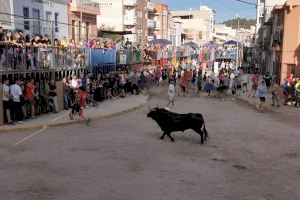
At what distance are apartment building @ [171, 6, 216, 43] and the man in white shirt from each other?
8805 cm

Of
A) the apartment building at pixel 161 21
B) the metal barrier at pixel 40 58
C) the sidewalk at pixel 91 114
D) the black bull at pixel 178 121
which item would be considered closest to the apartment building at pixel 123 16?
the apartment building at pixel 161 21

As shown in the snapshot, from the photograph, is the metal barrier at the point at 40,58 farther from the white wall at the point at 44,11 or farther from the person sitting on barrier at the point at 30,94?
the white wall at the point at 44,11

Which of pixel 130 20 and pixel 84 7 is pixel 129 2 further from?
pixel 84 7

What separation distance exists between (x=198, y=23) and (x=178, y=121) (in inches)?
4321

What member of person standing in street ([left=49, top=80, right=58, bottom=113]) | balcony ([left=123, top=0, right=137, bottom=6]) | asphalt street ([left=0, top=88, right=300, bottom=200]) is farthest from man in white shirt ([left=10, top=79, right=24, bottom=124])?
balcony ([left=123, top=0, right=137, bottom=6])

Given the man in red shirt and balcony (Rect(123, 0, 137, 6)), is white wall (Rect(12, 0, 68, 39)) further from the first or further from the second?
balcony (Rect(123, 0, 137, 6))

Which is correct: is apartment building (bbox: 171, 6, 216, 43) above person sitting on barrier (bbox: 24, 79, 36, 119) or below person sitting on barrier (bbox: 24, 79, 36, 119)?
above

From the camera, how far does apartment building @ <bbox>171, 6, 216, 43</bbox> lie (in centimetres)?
11138

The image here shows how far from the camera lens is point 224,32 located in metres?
163

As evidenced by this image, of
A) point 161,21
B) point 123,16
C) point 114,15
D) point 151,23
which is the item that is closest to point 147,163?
point 114,15

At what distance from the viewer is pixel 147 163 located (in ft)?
37.2

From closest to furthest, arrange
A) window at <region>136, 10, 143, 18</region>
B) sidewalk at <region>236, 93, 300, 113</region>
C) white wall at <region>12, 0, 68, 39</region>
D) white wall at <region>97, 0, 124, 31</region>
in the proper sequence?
1. sidewalk at <region>236, 93, 300, 113</region>
2. white wall at <region>12, 0, 68, 39</region>
3. white wall at <region>97, 0, 124, 31</region>
4. window at <region>136, 10, 143, 18</region>

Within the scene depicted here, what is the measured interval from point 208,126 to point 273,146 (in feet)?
12.9

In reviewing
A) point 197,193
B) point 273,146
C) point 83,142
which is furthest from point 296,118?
point 197,193
